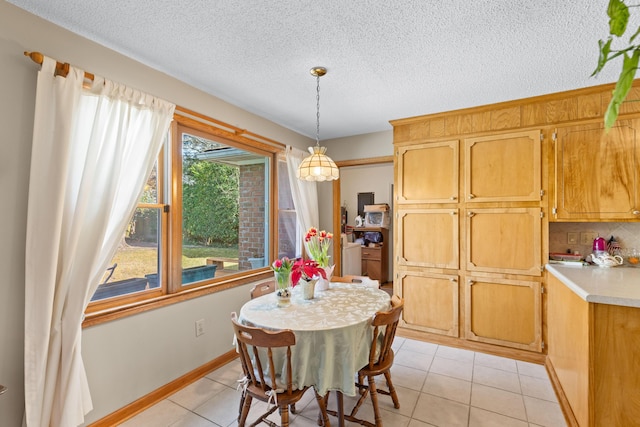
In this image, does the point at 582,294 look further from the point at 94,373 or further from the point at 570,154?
the point at 94,373

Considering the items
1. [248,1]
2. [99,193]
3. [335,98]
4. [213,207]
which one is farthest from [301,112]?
[99,193]

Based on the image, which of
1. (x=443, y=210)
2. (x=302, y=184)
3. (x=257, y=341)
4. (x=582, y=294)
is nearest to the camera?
(x=257, y=341)

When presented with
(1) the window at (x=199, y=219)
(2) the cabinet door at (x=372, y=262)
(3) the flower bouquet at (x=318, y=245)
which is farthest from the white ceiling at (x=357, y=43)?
(2) the cabinet door at (x=372, y=262)

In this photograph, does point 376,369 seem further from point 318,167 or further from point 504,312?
point 504,312

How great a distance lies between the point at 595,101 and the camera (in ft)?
8.75

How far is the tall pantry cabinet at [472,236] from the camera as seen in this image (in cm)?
289

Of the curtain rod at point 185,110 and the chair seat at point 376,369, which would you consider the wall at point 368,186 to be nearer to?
the curtain rod at point 185,110

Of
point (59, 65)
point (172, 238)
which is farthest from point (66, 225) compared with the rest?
point (59, 65)

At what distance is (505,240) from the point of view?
2971 millimetres

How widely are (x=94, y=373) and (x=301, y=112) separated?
2.72m

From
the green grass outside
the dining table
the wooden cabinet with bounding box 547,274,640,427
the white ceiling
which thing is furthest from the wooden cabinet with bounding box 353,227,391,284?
the wooden cabinet with bounding box 547,274,640,427

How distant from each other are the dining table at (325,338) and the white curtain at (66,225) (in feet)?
3.12

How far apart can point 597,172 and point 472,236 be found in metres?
1.11

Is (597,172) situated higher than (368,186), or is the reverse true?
(368,186)
